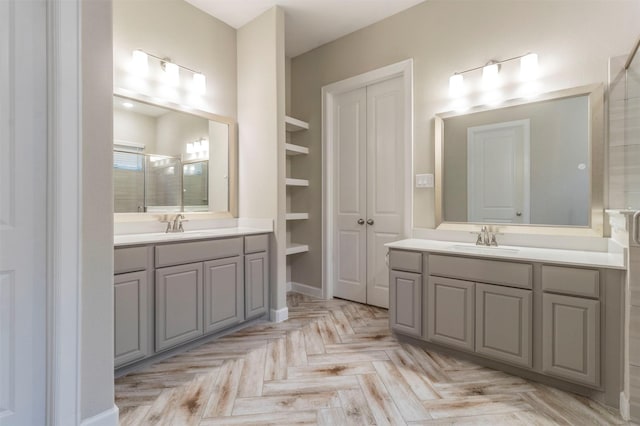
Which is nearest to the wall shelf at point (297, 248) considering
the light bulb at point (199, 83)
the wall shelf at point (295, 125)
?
the wall shelf at point (295, 125)

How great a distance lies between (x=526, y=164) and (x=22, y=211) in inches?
119

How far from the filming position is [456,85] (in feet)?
8.48

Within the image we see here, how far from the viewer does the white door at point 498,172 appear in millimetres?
2307

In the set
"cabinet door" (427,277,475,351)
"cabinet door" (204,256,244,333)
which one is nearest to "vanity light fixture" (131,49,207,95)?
"cabinet door" (204,256,244,333)

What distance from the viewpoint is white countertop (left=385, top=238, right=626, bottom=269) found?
1.70 m

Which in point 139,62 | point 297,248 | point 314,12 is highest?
point 314,12

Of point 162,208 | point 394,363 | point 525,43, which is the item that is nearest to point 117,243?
point 162,208

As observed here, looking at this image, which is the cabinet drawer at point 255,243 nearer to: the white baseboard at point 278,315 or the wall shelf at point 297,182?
the white baseboard at point 278,315

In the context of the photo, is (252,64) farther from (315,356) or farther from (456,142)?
(315,356)

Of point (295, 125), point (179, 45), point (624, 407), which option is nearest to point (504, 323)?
point (624, 407)

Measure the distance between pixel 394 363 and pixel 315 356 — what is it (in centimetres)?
56

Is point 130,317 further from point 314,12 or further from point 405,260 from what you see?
point 314,12

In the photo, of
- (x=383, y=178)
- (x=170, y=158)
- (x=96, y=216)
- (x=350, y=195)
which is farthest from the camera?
(x=350, y=195)

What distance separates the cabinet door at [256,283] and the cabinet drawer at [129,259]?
843 mm
